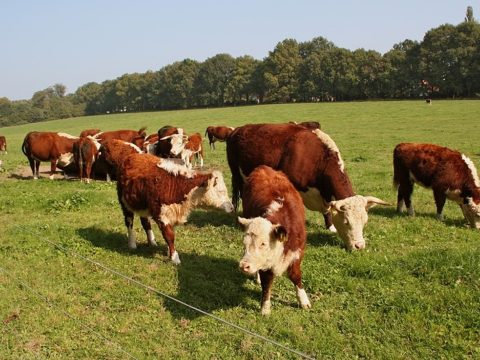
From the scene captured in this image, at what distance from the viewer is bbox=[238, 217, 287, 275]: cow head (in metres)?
4.91

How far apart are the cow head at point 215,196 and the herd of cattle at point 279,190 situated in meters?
0.02

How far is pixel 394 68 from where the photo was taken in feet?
248

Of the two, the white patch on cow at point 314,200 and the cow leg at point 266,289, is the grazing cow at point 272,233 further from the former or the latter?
the white patch on cow at point 314,200

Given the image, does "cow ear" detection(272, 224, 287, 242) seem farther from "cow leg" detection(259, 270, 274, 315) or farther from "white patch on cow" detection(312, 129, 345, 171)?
"white patch on cow" detection(312, 129, 345, 171)

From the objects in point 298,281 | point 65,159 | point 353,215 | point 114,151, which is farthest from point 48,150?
point 298,281

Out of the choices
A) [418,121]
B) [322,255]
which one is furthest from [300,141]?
[418,121]

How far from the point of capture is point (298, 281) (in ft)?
18.7

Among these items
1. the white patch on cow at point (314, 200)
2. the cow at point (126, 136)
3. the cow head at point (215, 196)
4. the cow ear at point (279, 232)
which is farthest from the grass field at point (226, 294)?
the cow at point (126, 136)

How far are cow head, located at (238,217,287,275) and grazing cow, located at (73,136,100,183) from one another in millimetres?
11568

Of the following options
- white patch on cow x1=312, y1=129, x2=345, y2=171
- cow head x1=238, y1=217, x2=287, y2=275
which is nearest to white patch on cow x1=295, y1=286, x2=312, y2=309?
cow head x1=238, y1=217, x2=287, y2=275

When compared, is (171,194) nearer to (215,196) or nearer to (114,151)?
(215,196)

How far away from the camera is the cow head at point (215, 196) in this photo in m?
7.38

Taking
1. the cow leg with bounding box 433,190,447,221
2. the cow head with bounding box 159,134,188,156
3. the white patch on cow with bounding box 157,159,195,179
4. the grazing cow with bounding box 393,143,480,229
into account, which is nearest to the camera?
the white patch on cow with bounding box 157,159,195,179

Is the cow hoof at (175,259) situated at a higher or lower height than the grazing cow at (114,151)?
lower
